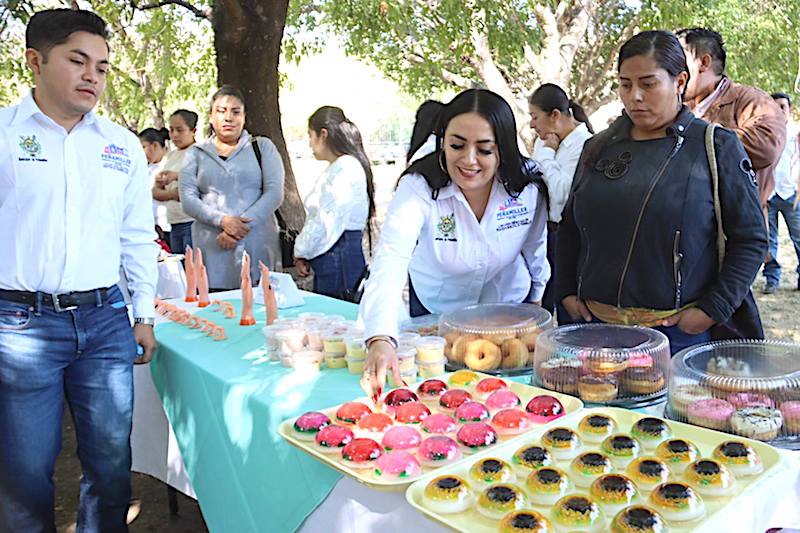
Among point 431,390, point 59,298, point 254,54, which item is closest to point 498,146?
point 431,390

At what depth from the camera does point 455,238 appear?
2.12m

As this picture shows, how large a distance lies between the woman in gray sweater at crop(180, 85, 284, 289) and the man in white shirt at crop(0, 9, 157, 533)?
1.48 metres

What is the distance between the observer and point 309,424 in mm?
1497

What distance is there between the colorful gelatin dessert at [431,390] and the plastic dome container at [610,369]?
0.24 meters

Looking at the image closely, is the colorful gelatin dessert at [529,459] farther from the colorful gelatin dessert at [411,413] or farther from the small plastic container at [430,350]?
the small plastic container at [430,350]

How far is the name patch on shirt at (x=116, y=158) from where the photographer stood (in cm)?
211

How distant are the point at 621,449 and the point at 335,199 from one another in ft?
8.53

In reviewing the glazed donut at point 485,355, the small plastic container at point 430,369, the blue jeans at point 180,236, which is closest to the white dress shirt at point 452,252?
the small plastic container at point 430,369

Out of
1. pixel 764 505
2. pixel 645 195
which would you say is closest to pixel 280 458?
pixel 764 505

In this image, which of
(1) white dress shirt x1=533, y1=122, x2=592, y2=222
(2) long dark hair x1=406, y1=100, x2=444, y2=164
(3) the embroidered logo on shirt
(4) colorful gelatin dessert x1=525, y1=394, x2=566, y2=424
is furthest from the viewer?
(2) long dark hair x1=406, y1=100, x2=444, y2=164

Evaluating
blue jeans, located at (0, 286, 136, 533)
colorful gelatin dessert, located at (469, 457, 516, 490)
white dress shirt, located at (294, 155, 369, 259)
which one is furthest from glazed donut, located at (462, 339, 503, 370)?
white dress shirt, located at (294, 155, 369, 259)

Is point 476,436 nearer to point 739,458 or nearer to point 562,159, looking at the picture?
point 739,458

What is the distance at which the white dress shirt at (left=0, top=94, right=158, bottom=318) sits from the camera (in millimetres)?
1946

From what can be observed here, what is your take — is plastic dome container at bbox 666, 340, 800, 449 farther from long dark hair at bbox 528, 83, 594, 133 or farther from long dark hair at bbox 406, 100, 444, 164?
long dark hair at bbox 528, 83, 594, 133
